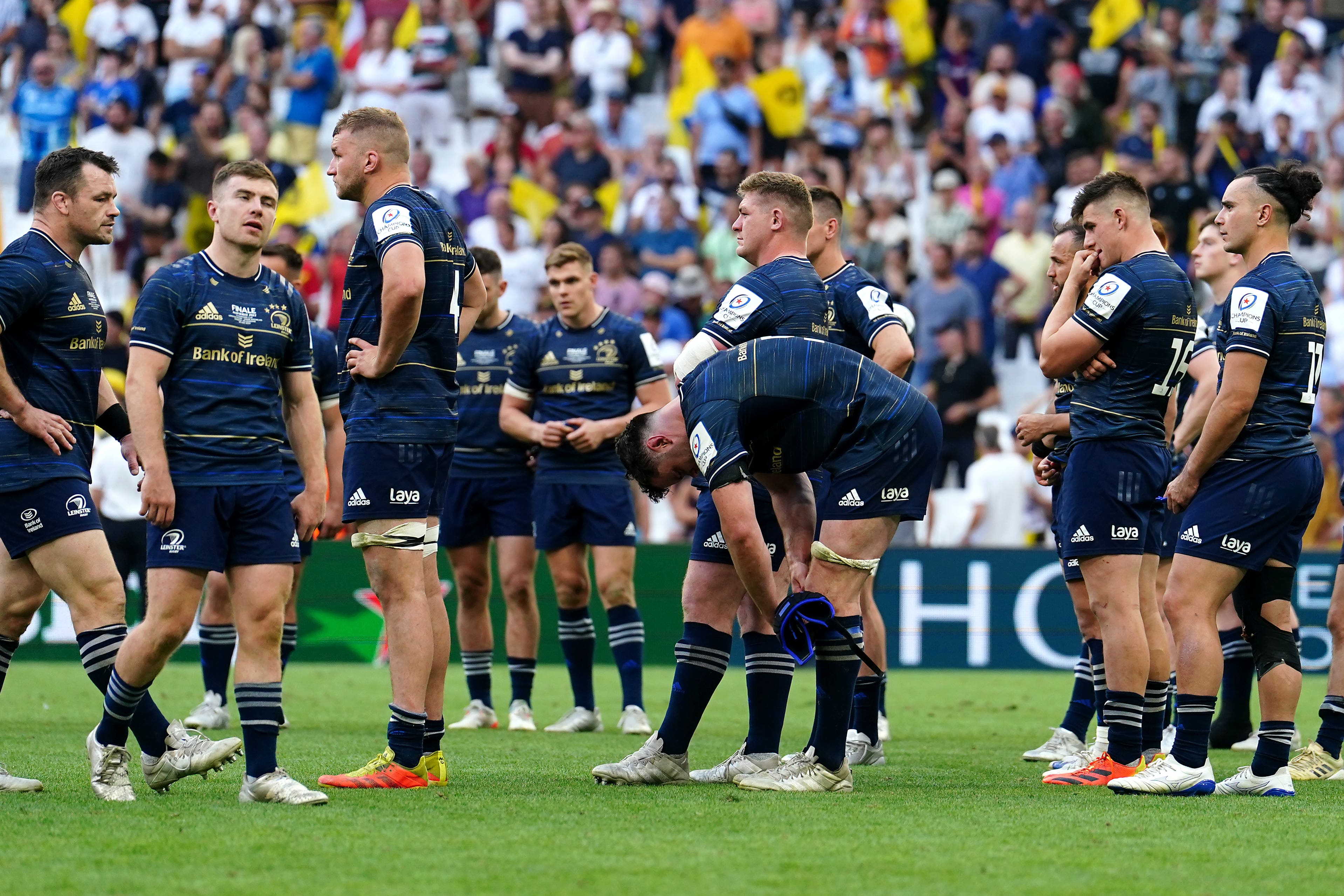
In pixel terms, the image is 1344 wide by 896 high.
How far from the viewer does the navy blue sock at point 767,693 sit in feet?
23.9

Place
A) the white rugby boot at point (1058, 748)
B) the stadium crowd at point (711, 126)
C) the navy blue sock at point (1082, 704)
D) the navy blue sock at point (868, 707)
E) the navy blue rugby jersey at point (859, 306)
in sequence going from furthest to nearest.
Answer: the stadium crowd at point (711, 126), the navy blue sock at point (1082, 704), the white rugby boot at point (1058, 748), the navy blue sock at point (868, 707), the navy blue rugby jersey at point (859, 306)

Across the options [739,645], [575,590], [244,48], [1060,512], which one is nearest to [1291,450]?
[1060,512]

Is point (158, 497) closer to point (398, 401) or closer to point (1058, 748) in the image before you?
point (398, 401)

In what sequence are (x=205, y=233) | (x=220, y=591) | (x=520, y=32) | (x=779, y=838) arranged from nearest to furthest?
(x=779, y=838) < (x=220, y=591) < (x=205, y=233) < (x=520, y=32)

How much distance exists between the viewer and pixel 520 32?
2238cm

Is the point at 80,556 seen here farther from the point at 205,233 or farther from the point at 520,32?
the point at 520,32

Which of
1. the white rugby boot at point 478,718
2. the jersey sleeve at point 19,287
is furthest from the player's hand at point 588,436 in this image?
the jersey sleeve at point 19,287

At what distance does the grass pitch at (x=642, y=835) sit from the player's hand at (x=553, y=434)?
243 cm

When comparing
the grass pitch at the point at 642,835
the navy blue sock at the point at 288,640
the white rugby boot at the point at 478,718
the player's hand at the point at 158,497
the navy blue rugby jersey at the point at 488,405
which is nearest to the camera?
the grass pitch at the point at 642,835

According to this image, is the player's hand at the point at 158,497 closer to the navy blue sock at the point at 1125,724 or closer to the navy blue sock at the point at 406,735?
the navy blue sock at the point at 406,735

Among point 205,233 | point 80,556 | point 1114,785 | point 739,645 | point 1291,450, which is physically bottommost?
point 739,645

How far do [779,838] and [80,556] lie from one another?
3221mm

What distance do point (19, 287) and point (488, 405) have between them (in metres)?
4.60

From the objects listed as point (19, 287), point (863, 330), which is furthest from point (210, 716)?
point (863, 330)
